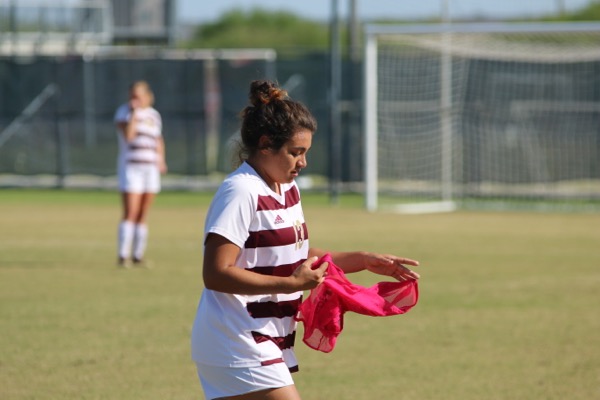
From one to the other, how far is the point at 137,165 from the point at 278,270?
33.9 feet

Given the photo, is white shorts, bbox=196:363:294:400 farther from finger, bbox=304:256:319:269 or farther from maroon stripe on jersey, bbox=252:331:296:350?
finger, bbox=304:256:319:269

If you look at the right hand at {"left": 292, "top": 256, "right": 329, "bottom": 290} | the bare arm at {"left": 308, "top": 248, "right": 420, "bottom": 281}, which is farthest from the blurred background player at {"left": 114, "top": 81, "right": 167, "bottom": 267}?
the right hand at {"left": 292, "top": 256, "right": 329, "bottom": 290}

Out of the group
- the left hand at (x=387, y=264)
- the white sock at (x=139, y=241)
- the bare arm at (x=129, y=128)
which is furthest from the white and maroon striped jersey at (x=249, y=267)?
the bare arm at (x=129, y=128)

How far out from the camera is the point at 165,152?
29.8 meters

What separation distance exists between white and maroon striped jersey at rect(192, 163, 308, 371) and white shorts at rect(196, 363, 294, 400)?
3cm

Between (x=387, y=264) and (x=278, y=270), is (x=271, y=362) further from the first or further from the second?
(x=387, y=264)

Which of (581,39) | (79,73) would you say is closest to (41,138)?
(79,73)

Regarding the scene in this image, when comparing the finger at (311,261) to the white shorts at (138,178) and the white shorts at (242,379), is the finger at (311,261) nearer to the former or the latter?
the white shorts at (242,379)

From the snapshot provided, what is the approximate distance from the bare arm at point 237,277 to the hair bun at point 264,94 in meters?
0.62

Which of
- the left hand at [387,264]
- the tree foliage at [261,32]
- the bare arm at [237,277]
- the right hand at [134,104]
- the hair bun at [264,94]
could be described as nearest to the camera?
the bare arm at [237,277]

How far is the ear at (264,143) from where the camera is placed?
5.06 m

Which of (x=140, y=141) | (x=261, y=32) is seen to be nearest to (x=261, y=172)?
(x=140, y=141)

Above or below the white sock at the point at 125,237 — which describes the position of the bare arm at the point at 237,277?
above

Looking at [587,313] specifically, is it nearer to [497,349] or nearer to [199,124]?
[497,349]
